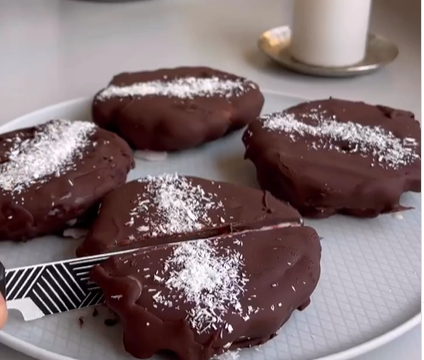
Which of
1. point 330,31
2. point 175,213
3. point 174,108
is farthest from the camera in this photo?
point 330,31

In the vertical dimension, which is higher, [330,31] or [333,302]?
[330,31]

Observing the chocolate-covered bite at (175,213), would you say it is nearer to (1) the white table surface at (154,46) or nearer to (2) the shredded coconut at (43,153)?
(2) the shredded coconut at (43,153)

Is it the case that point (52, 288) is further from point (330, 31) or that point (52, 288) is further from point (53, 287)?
point (330, 31)

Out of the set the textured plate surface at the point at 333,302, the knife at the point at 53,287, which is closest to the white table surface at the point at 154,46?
the textured plate surface at the point at 333,302

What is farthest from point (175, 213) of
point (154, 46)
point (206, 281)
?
point (154, 46)

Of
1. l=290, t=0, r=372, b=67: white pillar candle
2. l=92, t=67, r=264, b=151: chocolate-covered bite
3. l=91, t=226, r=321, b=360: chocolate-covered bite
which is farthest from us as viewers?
l=290, t=0, r=372, b=67: white pillar candle

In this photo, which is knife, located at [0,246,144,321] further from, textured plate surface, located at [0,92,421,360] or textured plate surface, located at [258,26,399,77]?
textured plate surface, located at [258,26,399,77]

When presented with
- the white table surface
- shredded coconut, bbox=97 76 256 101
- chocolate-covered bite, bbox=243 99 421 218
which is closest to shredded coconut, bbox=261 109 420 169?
chocolate-covered bite, bbox=243 99 421 218

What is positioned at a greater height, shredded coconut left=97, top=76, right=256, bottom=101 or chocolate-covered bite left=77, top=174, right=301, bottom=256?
shredded coconut left=97, top=76, right=256, bottom=101
